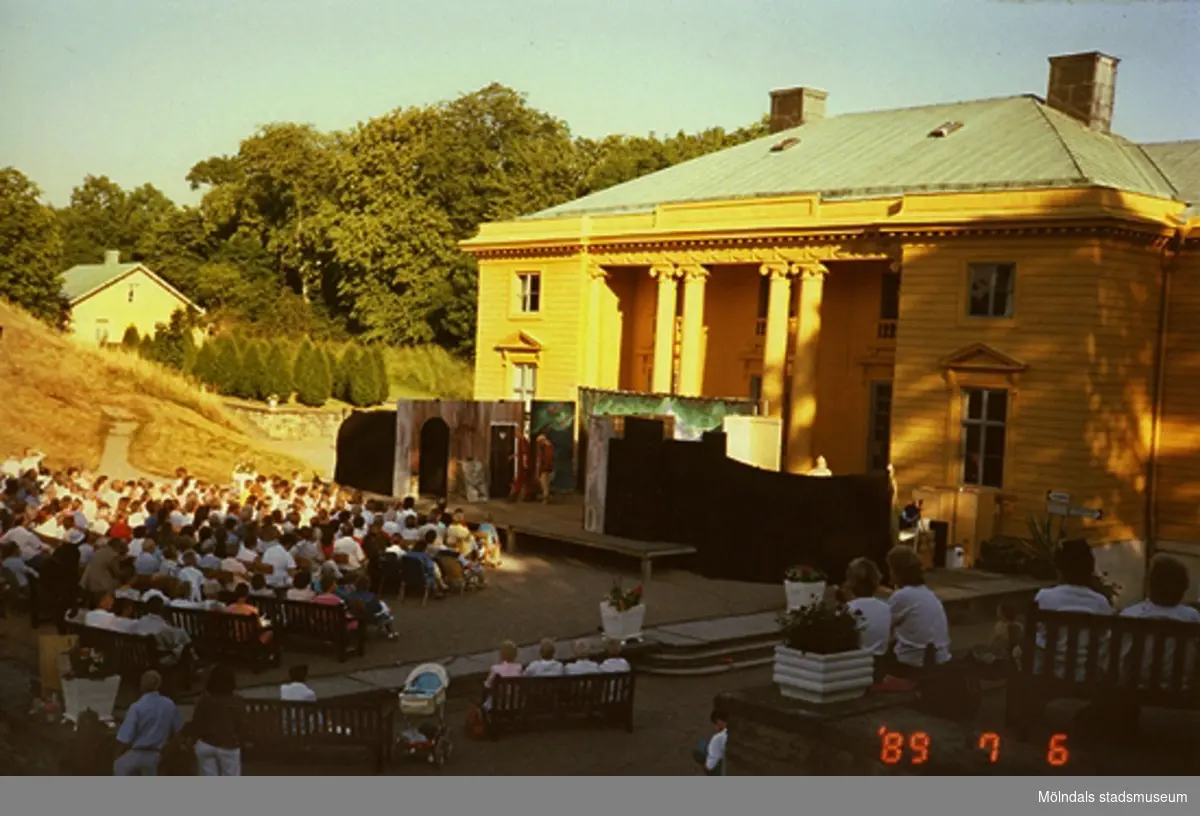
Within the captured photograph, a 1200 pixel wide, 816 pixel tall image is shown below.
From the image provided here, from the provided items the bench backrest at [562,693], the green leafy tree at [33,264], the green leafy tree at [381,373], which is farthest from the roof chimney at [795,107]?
the bench backrest at [562,693]

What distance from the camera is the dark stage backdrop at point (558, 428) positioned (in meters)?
26.0

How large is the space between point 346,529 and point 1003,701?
9.92 metres

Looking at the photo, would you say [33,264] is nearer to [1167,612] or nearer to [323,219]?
[323,219]

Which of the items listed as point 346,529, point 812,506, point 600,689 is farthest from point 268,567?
point 812,506

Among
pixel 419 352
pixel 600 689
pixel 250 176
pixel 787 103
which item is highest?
pixel 787 103

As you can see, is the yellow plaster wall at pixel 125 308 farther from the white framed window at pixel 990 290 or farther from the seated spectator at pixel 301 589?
the white framed window at pixel 990 290

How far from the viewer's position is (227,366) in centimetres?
2272

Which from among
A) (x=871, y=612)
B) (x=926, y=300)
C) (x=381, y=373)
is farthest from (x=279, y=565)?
(x=926, y=300)

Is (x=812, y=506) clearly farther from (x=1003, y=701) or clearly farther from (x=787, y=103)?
Answer: (x=787, y=103)

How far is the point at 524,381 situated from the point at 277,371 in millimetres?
8202

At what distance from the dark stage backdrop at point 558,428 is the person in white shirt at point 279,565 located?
10538 millimetres

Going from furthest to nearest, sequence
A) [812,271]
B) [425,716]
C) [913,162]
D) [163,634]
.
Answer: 1. [913,162]
2. [812,271]
3. [163,634]
4. [425,716]

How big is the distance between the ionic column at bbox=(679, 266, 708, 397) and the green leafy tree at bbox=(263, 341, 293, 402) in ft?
28.1

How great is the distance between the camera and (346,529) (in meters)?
17.4
